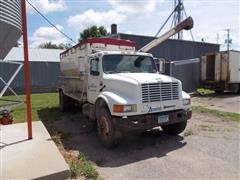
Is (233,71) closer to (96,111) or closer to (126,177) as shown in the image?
(96,111)

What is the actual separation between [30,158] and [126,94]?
2.52m

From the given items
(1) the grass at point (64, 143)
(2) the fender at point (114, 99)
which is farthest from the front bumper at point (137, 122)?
(1) the grass at point (64, 143)

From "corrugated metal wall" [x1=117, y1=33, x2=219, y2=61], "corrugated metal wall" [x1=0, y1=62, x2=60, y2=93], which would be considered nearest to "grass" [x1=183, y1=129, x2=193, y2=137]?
"corrugated metal wall" [x1=117, y1=33, x2=219, y2=61]

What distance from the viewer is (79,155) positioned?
5.99 m

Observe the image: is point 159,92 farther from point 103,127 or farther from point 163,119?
point 103,127

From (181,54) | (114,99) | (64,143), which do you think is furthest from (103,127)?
(181,54)

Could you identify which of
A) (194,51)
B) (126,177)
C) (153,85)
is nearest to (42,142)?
(126,177)

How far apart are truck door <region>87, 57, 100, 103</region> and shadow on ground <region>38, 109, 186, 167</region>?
3.69 ft

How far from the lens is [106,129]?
661 centimetres

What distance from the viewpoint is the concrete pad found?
177 inches

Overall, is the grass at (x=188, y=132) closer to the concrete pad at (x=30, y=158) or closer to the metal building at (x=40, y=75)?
the concrete pad at (x=30, y=158)

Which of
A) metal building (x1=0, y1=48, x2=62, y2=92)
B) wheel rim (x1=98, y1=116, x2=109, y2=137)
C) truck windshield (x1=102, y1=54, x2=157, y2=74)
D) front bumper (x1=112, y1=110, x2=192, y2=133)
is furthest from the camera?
metal building (x1=0, y1=48, x2=62, y2=92)

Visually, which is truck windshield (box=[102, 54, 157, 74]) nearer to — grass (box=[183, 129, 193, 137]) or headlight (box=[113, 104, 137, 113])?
headlight (box=[113, 104, 137, 113])

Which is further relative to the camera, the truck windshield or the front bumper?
the truck windshield
